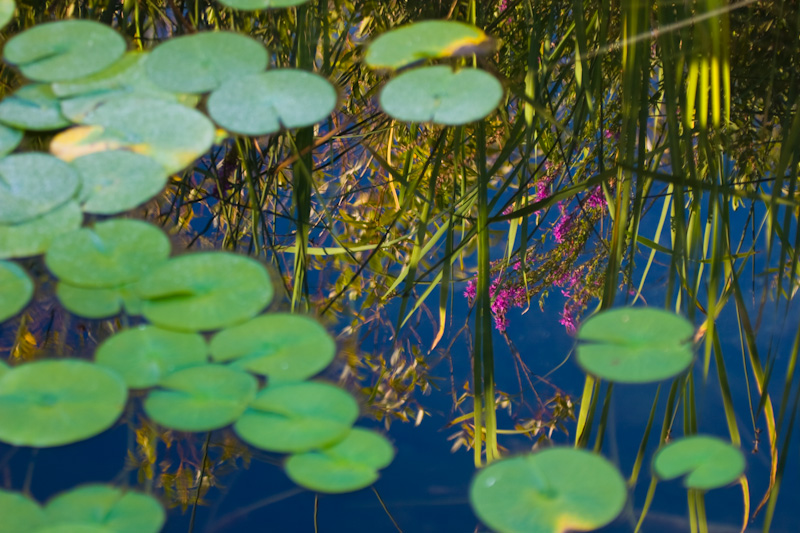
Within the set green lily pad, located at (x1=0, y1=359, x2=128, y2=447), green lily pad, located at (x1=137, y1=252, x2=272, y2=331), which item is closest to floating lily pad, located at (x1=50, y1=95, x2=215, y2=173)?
green lily pad, located at (x1=137, y1=252, x2=272, y2=331)

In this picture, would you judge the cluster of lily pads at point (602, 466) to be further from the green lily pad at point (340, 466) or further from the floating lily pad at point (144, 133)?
the floating lily pad at point (144, 133)

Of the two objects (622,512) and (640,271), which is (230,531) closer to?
(622,512)

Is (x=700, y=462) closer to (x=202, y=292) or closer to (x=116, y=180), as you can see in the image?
(x=202, y=292)

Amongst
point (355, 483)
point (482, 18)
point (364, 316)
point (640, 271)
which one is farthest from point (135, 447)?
point (640, 271)

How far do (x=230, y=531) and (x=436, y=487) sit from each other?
0.95ft

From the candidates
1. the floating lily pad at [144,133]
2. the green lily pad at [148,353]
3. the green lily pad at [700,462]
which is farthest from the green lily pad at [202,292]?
the green lily pad at [700,462]

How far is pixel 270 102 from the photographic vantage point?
649mm

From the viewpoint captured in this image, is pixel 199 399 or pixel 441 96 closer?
pixel 199 399

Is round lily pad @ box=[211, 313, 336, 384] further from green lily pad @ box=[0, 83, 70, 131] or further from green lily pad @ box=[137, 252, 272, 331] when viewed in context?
green lily pad @ box=[0, 83, 70, 131]

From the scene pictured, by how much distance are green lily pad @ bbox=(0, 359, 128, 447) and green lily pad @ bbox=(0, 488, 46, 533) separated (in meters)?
0.05

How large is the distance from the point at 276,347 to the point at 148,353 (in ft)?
0.35


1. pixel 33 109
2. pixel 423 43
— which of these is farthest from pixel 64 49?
pixel 423 43

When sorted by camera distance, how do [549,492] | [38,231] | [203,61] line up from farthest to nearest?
[203,61]
[38,231]
[549,492]

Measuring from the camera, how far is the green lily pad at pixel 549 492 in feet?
1.45
